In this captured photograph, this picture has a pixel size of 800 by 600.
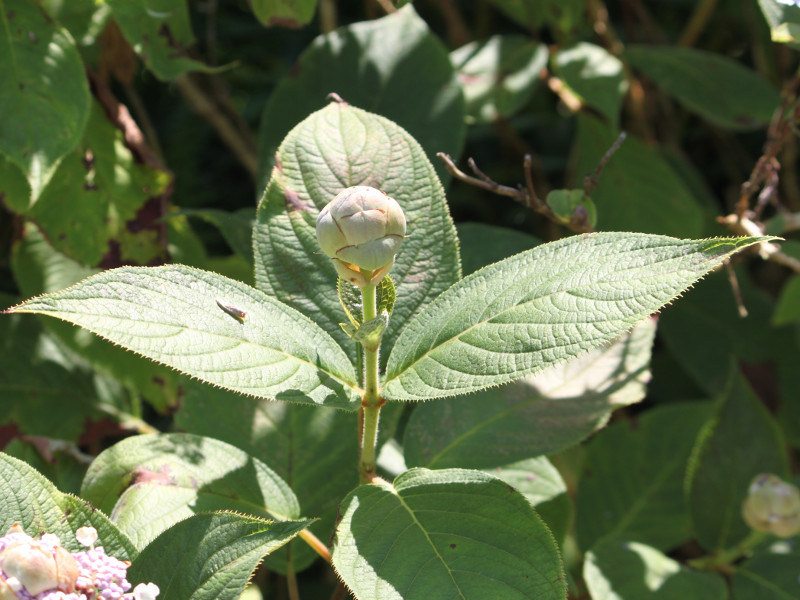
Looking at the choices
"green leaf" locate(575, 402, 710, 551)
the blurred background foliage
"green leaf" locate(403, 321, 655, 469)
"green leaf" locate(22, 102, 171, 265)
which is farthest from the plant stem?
"green leaf" locate(575, 402, 710, 551)

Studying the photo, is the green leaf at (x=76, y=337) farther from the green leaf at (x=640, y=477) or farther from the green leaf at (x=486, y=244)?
the green leaf at (x=640, y=477)

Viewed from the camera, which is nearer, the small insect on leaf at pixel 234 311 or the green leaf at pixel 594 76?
the small insect on leaf at pixel 234 311

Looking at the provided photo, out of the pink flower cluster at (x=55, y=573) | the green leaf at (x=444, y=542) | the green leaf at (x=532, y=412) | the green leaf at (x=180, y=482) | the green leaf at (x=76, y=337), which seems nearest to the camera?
the pink flower cluster at (x=55, y=573)

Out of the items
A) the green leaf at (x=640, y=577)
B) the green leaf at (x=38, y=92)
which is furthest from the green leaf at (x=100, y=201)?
the green leaf at (x=640, y=577)

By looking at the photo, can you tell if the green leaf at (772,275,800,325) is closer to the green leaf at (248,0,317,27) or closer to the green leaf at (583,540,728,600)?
the green leaf at (583,540,728,600)

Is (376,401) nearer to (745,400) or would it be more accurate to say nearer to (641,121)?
(745,400)

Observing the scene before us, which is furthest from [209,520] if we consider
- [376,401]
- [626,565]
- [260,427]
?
[626,565]

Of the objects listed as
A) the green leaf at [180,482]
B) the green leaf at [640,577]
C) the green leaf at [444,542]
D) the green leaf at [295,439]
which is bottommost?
the green leaf at [640,577]
